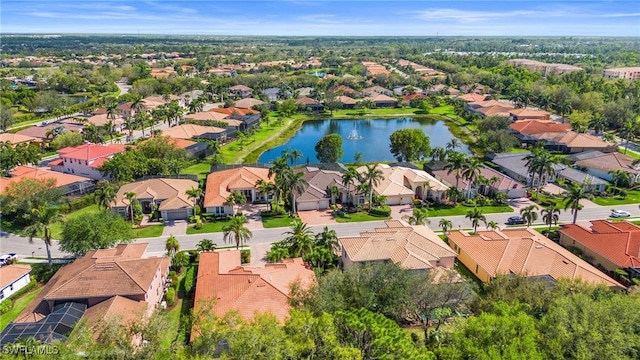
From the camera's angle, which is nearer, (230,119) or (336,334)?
(336,334)

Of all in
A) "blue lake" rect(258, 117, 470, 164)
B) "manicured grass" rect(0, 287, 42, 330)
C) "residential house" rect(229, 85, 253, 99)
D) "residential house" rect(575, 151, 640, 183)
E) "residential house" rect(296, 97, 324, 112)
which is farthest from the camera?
"residential house" rect(229, 85, 253, 99)

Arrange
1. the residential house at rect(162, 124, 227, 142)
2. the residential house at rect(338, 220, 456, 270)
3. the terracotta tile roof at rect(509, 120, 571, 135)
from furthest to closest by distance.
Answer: the terracotta tile roof at rect(509, 120, 571, 135), the residential house at rect(162, 124, 227, 142), the residential house at rect(338, 220, 456, 270)

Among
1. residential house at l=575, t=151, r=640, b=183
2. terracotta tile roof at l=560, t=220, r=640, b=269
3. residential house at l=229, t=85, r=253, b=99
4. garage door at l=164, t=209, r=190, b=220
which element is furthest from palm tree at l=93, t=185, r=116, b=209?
residential house at l=229, t=85, r=253, b=99

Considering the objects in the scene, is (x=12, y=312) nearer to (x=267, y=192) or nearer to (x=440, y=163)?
(x=267, y=192)

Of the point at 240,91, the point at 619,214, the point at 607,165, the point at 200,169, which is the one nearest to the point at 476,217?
the point at 619,214

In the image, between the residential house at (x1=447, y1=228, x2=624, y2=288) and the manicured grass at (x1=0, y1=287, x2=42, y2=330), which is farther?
the residential house at (x1=447, y1=228, x2=624, y2=288)

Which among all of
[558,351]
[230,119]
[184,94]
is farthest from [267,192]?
[184,94]

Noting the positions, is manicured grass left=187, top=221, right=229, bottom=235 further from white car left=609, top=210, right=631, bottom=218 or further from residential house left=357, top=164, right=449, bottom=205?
white car left=609, top=210, right=631, bottom=218

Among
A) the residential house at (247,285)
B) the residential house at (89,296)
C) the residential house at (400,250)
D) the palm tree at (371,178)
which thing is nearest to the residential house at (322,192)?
the palm tree at (371,178)

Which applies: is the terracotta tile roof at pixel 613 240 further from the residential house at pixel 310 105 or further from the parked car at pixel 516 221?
the residential house at pixel 310 105
